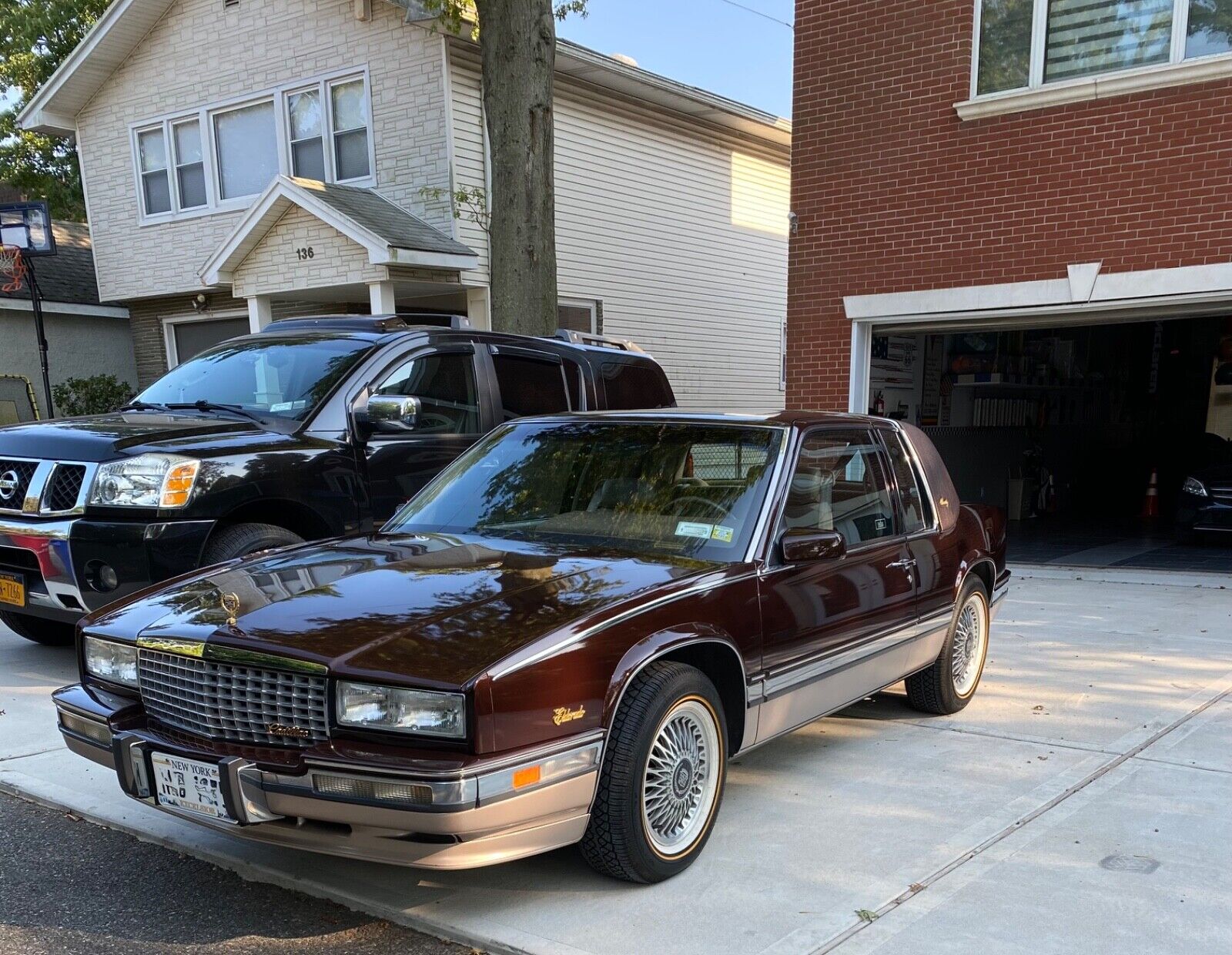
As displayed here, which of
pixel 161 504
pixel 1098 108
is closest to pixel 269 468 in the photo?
pixel 161 504

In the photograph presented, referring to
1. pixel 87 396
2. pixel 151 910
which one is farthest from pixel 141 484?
pixel 87 396

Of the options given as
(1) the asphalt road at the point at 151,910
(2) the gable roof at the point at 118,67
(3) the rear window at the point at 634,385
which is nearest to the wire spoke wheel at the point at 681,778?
(1) the asphalt road at the point at 151,910

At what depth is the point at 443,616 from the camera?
3164 millimetres

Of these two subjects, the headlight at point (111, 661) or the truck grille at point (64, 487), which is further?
the truck grille at point (64, 487)

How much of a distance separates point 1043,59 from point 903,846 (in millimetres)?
8133

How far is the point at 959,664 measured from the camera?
546 centimetres

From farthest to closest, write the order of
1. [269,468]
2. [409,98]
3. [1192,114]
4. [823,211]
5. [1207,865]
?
→ [409,98], [823,211], [1192,114], [269,468], [1207,865]

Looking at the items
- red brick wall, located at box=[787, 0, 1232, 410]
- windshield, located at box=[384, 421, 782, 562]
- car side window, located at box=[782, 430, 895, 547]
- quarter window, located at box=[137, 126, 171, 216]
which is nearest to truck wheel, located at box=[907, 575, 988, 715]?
car side window, located at box=[782, 430, 895, 547]

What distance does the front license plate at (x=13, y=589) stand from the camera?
215 inches

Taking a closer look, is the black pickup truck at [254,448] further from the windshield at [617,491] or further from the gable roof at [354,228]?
the gable roof at [354,228]

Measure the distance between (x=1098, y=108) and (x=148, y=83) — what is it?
47.4 ft

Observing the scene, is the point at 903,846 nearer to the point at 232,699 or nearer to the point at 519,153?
the point at 232,699

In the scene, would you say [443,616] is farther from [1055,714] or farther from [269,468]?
[1055,714]

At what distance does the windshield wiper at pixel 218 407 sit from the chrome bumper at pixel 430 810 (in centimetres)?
348
